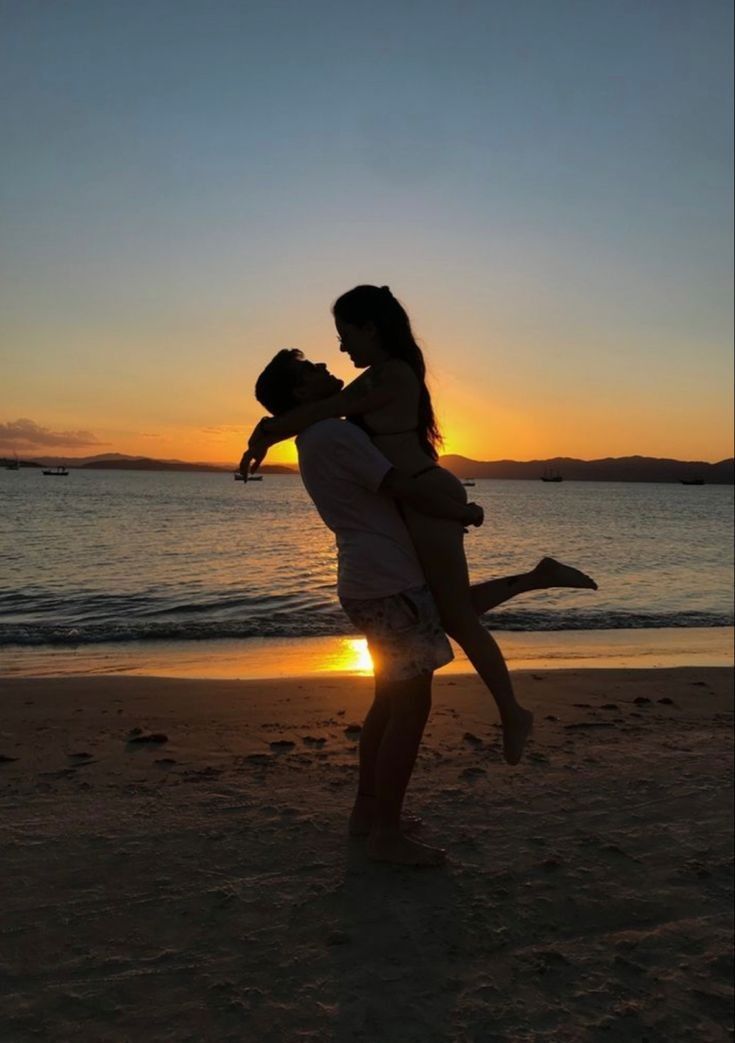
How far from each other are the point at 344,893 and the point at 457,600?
51.3 inches

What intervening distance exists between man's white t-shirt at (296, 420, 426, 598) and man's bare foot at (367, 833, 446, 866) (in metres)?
1.17

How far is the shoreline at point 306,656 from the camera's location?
9.14 meters

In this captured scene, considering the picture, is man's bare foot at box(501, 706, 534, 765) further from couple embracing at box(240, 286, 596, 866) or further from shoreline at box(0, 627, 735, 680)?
shoreline at box(0, 627, 735, 680)

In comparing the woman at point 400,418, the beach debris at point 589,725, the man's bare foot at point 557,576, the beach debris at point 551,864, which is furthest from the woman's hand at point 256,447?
the beach debris at point 589,725

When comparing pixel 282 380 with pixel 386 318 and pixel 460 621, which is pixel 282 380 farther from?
pixel 460 621

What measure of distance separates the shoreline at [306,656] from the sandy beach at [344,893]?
3.47m

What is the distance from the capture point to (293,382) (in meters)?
3.23

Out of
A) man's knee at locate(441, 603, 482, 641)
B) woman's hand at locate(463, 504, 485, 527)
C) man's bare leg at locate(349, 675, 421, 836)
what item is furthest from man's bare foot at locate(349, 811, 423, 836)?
woman's hand at locate(463, 504, 485, 527)

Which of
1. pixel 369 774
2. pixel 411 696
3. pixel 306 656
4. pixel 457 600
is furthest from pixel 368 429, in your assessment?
pixel 306 656

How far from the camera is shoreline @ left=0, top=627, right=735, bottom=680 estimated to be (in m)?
9.14

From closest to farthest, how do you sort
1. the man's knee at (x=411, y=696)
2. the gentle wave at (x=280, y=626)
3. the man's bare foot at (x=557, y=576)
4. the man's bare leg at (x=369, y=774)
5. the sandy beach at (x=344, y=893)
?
the sandy beach at (x=344, y=893) → the man's knee at (x=411, y=696) → the man's bare foot at (x=557, y=576) → the man's bare leg at (x=369, y=774) → the gentle wave at (x=280, y=626)

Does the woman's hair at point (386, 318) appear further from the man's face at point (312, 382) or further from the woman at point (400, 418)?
the man's face at point (312, 382)

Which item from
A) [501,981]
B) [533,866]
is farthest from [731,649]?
[501,981]

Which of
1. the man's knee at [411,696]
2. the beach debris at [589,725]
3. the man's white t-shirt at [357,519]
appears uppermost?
the man's white t-shirt at [357,519]
